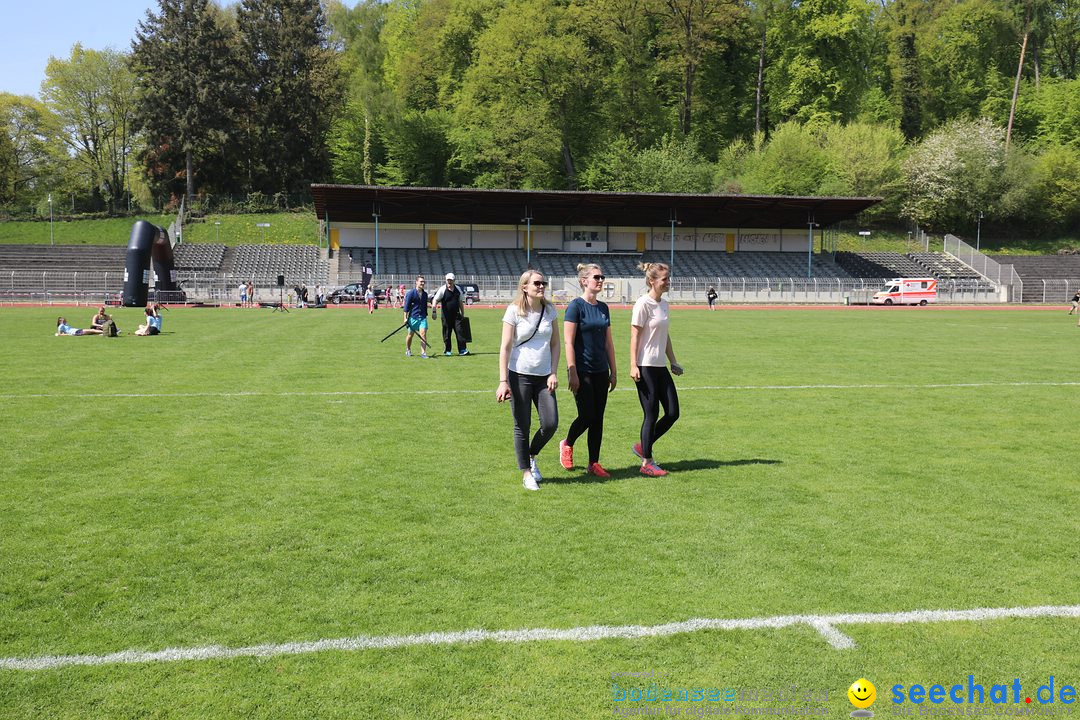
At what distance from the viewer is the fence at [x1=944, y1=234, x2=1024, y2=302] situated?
55.5 meters

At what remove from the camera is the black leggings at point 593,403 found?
7.19 meters

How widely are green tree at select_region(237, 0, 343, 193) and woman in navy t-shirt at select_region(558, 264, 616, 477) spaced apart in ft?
258

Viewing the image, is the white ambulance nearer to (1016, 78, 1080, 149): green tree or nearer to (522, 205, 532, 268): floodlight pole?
(522, 205, 532, 268): floodlight pole

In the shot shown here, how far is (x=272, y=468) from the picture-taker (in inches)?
299

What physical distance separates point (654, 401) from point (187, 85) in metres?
76.4

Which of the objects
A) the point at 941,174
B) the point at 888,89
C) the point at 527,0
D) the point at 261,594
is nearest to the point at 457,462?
the point at 261,594

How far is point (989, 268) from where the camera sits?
59344 millimetres

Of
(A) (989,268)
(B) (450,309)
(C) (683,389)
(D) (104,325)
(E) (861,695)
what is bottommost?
(E) (861,695)

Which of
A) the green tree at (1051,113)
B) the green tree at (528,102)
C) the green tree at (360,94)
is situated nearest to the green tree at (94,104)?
the green tree at (360,94)

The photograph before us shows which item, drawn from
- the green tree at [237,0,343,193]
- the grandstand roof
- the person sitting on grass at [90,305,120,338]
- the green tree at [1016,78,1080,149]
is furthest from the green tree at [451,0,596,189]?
the person sitting on grass at [90,305,120,338]

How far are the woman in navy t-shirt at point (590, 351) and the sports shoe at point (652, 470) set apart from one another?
1.69 ft

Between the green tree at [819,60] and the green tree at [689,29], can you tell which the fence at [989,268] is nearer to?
the green tree at [819,60]

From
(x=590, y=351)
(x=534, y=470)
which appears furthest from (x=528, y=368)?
(x=534, y=470)

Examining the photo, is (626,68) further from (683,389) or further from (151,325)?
(683,389)
